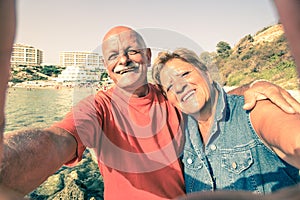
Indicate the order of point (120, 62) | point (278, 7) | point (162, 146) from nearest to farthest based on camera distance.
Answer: point (278, 7), point (162, 146), point (120, 62)

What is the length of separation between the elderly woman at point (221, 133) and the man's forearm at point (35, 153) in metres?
0.44

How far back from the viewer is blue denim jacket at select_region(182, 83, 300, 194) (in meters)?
1.09

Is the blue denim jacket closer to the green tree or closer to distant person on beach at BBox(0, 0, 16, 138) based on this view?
distant person on beach at BBox(0, 0, 16, 138)

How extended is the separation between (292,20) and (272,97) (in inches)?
35.3

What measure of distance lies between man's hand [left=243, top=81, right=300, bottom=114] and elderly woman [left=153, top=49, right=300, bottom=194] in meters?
0.02

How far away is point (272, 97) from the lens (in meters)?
1.02

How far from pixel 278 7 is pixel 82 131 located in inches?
40.0

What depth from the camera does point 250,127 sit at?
1.13 meters

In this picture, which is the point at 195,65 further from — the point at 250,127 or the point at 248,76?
the point at 248,76

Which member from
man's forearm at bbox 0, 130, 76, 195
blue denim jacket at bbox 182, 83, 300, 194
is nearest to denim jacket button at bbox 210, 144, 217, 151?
blue denim jacket at bbox 182, 83, 300, 194

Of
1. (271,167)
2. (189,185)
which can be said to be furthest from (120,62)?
(271,167)

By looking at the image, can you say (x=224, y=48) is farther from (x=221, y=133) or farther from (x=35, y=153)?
(x=35, y=153)

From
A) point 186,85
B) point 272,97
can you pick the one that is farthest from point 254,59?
point 272,97

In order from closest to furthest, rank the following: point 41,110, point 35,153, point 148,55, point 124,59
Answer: point 35,153 < point 124,59 < point 148,55 < point 41,110
